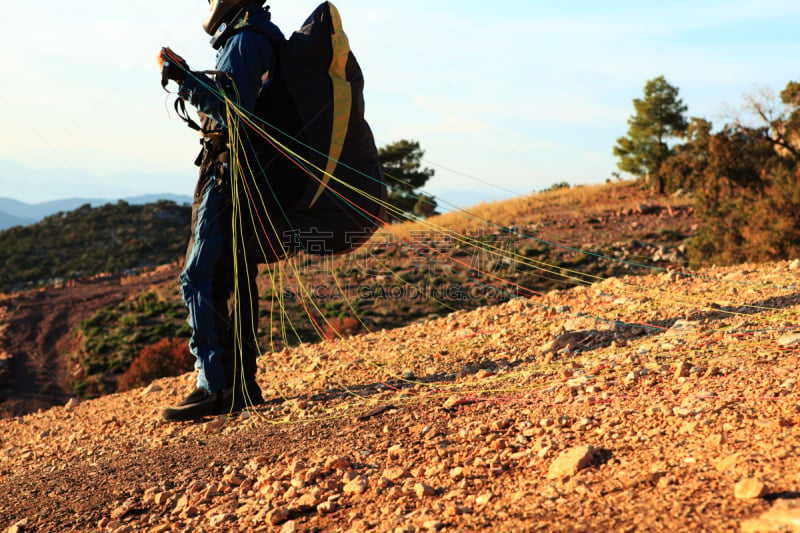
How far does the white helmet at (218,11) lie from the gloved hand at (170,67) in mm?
537

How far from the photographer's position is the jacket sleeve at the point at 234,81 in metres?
3.45

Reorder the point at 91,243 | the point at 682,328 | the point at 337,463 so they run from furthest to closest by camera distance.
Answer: the point at 91,243, the point at 682,328, the point at 337,463

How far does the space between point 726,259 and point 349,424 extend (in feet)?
43.3

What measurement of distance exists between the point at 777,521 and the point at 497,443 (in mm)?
1105

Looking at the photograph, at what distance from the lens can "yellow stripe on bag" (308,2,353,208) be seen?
11.9 ft

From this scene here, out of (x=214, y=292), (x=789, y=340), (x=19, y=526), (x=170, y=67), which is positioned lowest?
(x=19, y=526)

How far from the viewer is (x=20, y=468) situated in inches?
156

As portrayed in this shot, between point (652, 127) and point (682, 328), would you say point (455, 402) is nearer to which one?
point (682, 328)

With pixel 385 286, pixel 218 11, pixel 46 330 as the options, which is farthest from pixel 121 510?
pixel 46 330

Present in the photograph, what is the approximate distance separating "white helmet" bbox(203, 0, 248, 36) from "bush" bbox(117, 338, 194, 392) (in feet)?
29.9

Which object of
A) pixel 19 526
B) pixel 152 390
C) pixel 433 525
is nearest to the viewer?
pixel 433 525

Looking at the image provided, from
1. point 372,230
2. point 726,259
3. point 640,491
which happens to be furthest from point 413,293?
point 640,491

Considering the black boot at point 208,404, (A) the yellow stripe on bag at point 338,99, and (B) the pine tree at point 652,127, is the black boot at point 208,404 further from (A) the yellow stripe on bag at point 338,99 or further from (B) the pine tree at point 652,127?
(B) the pine tree at point 652,127

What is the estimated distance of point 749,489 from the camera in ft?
5.46
